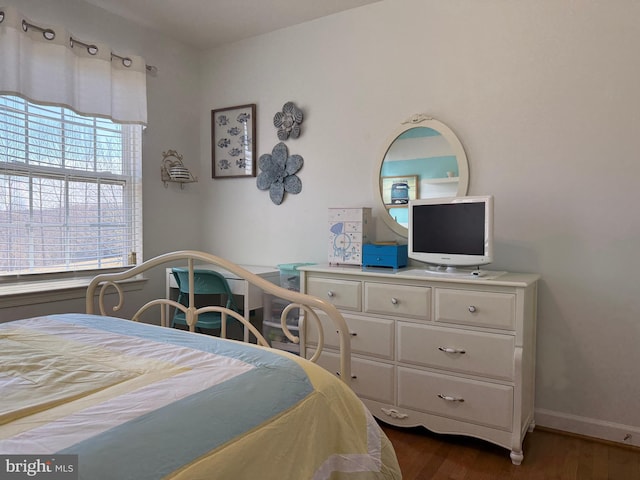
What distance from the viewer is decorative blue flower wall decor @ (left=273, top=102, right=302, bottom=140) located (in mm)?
3150

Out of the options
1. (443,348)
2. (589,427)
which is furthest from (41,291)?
(589,427)

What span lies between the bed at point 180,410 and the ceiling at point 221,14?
2201 mm

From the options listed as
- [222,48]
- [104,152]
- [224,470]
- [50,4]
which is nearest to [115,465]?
[224,470]

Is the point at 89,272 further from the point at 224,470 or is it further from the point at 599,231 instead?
the point at 599,231

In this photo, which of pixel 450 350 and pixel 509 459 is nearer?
pixel 509 459

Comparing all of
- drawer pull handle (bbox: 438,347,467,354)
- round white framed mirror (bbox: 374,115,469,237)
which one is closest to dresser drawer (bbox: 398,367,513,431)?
drawer pull handle (bbox: 438,347,467,354)

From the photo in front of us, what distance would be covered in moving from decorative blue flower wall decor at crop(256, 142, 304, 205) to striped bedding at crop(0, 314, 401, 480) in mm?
1910

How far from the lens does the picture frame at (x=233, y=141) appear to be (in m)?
3.39

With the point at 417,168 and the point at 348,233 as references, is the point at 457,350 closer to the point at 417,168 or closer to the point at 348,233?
the point at 348,233

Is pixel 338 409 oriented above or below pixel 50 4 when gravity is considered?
below

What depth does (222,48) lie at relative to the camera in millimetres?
3523

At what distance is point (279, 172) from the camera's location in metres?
3.26

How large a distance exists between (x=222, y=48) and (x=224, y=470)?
337 cm

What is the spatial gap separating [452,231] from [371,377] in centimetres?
88
